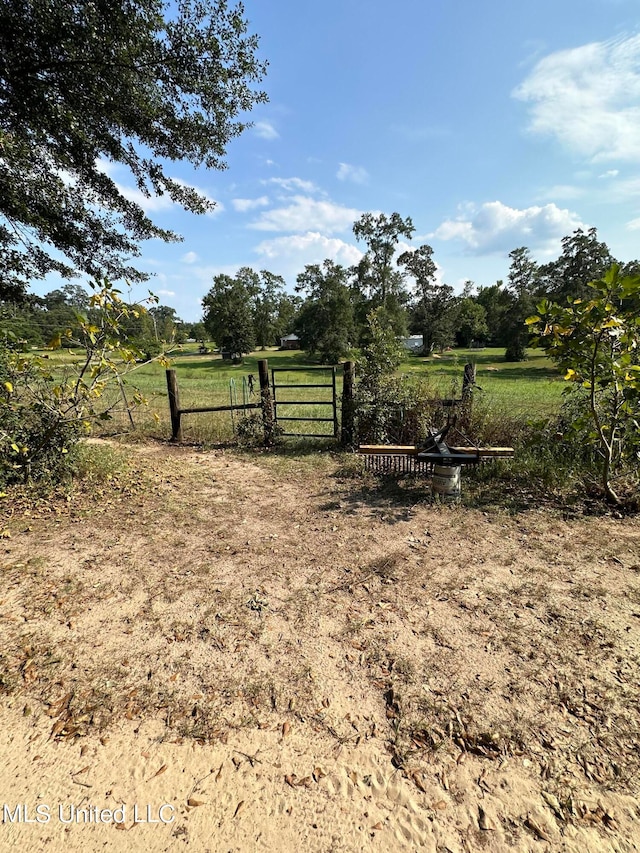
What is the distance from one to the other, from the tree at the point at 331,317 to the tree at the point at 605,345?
1199 inches

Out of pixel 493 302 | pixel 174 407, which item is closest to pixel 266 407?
pixel 174 407

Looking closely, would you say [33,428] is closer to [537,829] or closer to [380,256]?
[537,829]

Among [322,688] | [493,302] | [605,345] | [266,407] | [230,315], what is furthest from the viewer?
[493,302]

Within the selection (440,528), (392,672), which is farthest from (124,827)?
(440,528)

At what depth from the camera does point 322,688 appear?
224 cm

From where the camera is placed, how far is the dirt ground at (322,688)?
1611 mm

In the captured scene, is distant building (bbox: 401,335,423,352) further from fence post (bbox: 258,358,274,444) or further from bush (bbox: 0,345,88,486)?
bush (bbox: 0,345,88,486)

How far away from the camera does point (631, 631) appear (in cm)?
262

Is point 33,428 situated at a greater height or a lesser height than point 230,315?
lesser

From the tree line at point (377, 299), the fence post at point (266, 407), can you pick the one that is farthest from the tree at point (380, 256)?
the fence post at point (266, 407)

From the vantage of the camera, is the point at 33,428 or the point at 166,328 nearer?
the point at 33,428

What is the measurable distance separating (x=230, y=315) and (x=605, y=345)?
1606 inches

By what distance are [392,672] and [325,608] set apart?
75 cm

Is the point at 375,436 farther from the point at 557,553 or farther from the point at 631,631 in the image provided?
the point at 631,631
